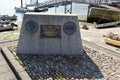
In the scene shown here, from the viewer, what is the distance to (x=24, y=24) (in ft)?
36.2

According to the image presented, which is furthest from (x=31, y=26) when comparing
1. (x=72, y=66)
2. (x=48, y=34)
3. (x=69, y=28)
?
(x=72, y=66)

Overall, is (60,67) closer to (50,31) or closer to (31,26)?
(50,31)

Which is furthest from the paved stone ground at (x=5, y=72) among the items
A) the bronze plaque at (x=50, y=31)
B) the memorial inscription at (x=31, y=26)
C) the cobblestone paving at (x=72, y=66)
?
the bronze plaque at (x=50, y=31)

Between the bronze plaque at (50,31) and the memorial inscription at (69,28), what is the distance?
344 millimetres

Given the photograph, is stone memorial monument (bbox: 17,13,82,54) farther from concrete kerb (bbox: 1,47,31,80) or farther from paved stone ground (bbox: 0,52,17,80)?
paved stone ground (bbox: 0,52,17,80)

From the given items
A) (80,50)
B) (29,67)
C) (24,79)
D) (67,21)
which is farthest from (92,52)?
(24,79)

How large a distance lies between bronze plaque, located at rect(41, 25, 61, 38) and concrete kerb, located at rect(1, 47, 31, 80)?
2103mm

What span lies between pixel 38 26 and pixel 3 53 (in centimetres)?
266

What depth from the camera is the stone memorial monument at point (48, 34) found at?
11023 millimetres

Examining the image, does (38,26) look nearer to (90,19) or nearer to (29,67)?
(29,67)

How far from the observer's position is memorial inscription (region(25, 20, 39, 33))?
1102 cm

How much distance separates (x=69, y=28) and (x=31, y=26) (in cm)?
211

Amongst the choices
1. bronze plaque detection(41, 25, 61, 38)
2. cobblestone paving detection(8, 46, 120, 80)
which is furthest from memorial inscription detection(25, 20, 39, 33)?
cobblestone paving detection(8, 46, 120, 80)

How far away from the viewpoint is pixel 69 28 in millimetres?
11188
